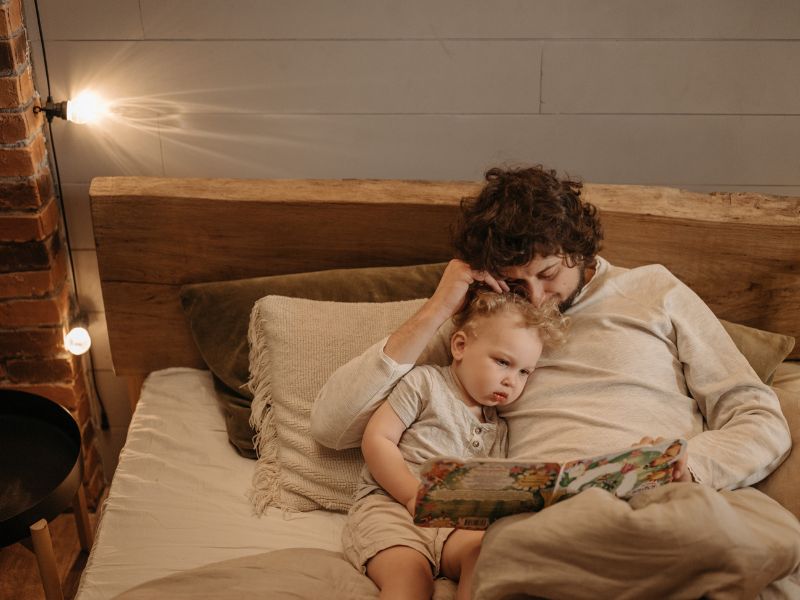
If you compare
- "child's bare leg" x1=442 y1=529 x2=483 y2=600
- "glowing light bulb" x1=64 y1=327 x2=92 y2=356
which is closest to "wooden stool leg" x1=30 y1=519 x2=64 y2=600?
"glowing light bulb" x1=64 y1=327 x2=92 y2=356

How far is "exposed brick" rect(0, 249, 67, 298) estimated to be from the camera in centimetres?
196

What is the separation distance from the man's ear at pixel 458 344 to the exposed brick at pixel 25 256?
1.04 metres

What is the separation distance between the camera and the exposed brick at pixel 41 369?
2064 millimetres

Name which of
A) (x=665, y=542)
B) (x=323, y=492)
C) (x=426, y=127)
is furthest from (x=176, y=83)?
(x=665, y=542)

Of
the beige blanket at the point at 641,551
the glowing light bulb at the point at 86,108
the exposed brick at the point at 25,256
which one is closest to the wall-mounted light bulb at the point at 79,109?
the glowing light bulb at the point at 86,108

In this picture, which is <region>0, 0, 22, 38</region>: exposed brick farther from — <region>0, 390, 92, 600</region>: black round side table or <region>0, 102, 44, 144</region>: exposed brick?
<region>0, 390, 92, 600</region>: black round side table

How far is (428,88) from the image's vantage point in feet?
6.45

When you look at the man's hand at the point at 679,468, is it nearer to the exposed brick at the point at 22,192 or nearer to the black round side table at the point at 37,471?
the black round side table at the point at 37,471

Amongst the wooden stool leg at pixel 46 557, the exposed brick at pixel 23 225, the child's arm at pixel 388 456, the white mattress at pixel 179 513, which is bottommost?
the wooden stool leg at pixel 46 557

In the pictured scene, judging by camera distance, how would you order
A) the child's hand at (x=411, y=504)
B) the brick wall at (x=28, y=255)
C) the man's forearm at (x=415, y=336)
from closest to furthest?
the child's hand at (x=411, y=504) → the man's forearm at (x=415, y=336) → the brick wall at (x=28, y=255)

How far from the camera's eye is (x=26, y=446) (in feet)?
5.76

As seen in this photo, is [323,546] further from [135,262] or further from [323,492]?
[135,262]

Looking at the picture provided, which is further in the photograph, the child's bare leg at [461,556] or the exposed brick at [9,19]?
the exposed brick at [9,19]

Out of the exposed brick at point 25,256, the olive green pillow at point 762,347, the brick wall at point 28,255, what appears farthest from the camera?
the exposed brick at point 25,256
